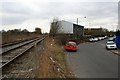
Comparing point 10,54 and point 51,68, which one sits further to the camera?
point 10,54

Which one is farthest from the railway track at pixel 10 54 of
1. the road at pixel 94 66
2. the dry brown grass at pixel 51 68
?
the road at pixel 94 66

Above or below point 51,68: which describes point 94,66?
below

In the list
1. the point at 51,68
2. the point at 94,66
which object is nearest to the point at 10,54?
the point at 94,66

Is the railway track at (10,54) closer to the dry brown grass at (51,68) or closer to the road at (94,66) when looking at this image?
the dry brown grass at (51,68)

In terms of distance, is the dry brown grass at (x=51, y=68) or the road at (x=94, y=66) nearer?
the dry brown grass at (x=51, y=68)

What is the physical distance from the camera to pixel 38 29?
150125mm

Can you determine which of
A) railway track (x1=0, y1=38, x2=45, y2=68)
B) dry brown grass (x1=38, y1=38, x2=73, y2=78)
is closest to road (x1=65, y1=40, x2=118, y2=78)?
dry brown grass (x1=38, y1=38, x2=73, y2=78)

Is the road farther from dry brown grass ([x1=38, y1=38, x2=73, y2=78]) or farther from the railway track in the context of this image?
the railway track

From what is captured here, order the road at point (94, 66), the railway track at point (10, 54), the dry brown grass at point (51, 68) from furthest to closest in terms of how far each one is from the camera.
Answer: the railway track at point (10, 54) < the road at point (94, 66) < the dry brown grass at point (51, 68)

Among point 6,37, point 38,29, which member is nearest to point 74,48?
point 6,37

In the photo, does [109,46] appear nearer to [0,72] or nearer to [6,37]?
[6,37]

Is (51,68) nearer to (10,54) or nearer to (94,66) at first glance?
(94,66)

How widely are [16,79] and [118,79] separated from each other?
5496 mm

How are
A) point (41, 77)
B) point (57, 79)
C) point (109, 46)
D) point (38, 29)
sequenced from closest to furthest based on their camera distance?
point (41, 77), point (57, 79), point (109, 46), point (38, 29)
